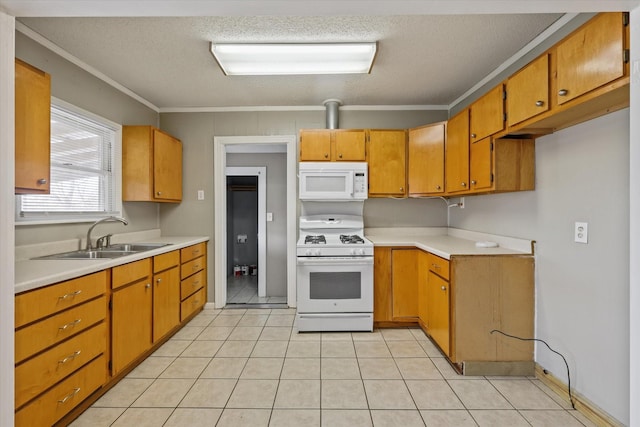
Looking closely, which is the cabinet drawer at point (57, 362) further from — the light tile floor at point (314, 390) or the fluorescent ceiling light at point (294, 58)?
the fluorescent ceiling light at point (294, 58)

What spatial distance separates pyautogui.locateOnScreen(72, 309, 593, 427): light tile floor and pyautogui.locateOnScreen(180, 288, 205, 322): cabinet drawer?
0.32 meters

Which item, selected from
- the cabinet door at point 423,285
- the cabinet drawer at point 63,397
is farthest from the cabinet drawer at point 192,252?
the cabinet door at point 423,285

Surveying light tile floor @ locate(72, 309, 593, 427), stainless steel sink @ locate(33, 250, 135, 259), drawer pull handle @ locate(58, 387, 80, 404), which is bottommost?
light tile floor @ locate(72, 309, 593, 427)

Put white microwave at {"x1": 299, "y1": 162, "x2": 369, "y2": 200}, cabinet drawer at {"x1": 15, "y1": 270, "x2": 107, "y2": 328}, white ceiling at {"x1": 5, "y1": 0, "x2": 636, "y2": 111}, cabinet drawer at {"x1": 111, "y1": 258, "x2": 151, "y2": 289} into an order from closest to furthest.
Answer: white ceiling at {"x1": 5, "y1": 0, "x2": 636, "y2": 111} → cabinet drawer at {"x1": 15, "y1": 270, "x2": 107, "y2": 328} → cabinet drawer at {"x1": 111, "y1": 258, "x2": 151, "y2": 289} → white microwave at {"x1": 299, "y1": 162, "x2": 369, "y2": 200}

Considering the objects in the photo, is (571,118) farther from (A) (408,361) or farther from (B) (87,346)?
(B) (87,346)

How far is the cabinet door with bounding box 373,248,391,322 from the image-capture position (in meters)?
2.82

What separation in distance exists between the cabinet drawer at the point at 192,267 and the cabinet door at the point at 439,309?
2317 mm

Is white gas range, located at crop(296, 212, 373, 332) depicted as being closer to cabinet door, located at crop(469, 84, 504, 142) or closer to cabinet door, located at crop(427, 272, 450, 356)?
cabinet door, located at crop(427, 272, 450, 356)

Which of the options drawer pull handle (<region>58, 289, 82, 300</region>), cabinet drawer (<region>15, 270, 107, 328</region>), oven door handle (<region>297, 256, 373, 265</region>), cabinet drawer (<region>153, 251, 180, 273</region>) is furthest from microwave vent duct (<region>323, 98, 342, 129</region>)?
drawer pull handle (<region>58, 289, 82, 300</region>)

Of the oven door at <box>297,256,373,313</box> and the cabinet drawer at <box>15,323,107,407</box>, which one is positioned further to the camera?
the oven door at <box>297,256,373,313</box>

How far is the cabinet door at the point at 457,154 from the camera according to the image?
241 centimetres

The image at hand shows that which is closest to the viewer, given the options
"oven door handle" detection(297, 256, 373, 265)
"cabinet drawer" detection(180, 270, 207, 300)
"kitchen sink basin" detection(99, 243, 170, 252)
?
"kitchen sink basin" detection(99, 243, 170, 252)

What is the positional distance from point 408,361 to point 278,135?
264 centimetres

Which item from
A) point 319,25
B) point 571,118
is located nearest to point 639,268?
point 571,118
